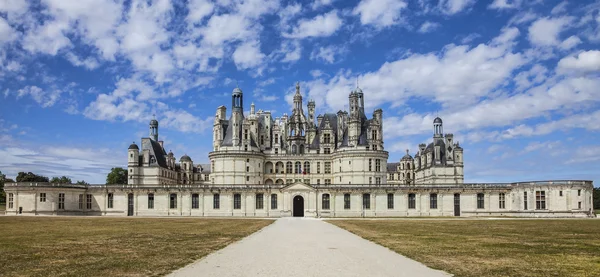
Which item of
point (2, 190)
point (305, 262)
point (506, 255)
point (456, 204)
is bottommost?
point (456, 204)

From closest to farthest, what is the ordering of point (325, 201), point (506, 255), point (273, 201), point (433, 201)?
point (506, 255) < point (433, 201) < point (325, 201) < point (273, 201)

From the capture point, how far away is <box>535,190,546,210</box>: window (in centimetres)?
6962

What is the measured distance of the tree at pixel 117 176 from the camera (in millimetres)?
110875

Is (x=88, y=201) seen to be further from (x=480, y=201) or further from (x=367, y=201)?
(x=480, y=201)

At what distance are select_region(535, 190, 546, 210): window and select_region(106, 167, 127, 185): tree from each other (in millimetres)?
81077

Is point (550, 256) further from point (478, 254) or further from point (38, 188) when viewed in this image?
point (38, 188)

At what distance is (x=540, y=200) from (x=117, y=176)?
83.2 meters

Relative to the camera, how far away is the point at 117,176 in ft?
367

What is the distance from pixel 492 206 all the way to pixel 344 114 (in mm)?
29345

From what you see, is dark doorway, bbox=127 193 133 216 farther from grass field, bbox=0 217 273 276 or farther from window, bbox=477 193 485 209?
window, bbox=477 193 485 209

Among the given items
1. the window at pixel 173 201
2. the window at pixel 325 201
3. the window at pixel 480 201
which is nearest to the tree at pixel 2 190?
the window at pixel 173 201

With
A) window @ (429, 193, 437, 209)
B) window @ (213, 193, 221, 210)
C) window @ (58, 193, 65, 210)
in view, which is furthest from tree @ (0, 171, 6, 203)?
window @ (429, 193, 437, 209)

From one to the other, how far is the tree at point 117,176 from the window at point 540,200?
81077 mm

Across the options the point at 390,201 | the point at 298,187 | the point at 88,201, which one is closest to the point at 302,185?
the point at 298,187
